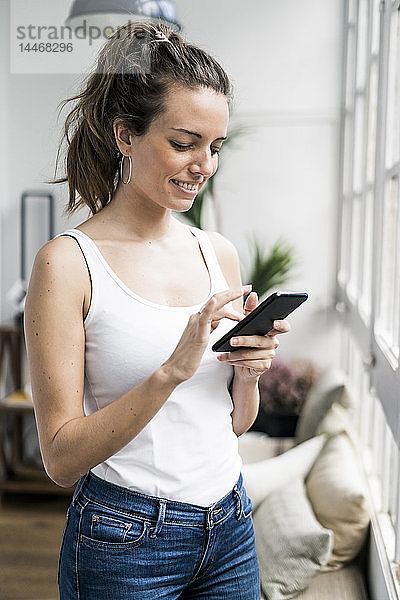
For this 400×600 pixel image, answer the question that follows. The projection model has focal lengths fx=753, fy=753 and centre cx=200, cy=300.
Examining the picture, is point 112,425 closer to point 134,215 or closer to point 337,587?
point 134,215

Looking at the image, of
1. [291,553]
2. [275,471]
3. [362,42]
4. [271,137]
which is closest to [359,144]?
[271,137]

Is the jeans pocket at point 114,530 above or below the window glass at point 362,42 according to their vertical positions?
below

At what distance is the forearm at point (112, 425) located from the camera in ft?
2.35

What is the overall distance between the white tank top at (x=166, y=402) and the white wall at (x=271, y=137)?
0.20 m

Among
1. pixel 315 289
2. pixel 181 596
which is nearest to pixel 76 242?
pixel 181 596

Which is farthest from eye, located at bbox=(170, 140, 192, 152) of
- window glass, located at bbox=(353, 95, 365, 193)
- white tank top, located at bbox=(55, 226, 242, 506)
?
window glass, located at bbox=(353, 95, 365, 193)

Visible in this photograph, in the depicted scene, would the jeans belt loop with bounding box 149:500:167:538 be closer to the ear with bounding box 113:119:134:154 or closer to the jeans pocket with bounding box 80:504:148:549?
the jeans pocket with bounding box 80:504:148:549

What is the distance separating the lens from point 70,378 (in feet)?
2.40

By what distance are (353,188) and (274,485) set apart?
0.74m

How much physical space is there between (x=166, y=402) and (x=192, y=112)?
31 centimetres

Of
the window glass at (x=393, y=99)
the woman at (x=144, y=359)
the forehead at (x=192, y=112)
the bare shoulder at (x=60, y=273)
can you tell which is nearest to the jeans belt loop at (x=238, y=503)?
the woman at (x=144, y=359)

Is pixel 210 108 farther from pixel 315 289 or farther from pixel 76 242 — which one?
pixel 315 289

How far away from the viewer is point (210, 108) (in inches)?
31.1

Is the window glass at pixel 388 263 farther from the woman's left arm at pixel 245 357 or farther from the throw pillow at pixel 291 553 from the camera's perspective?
the woman's left arm at pixel 245 357
